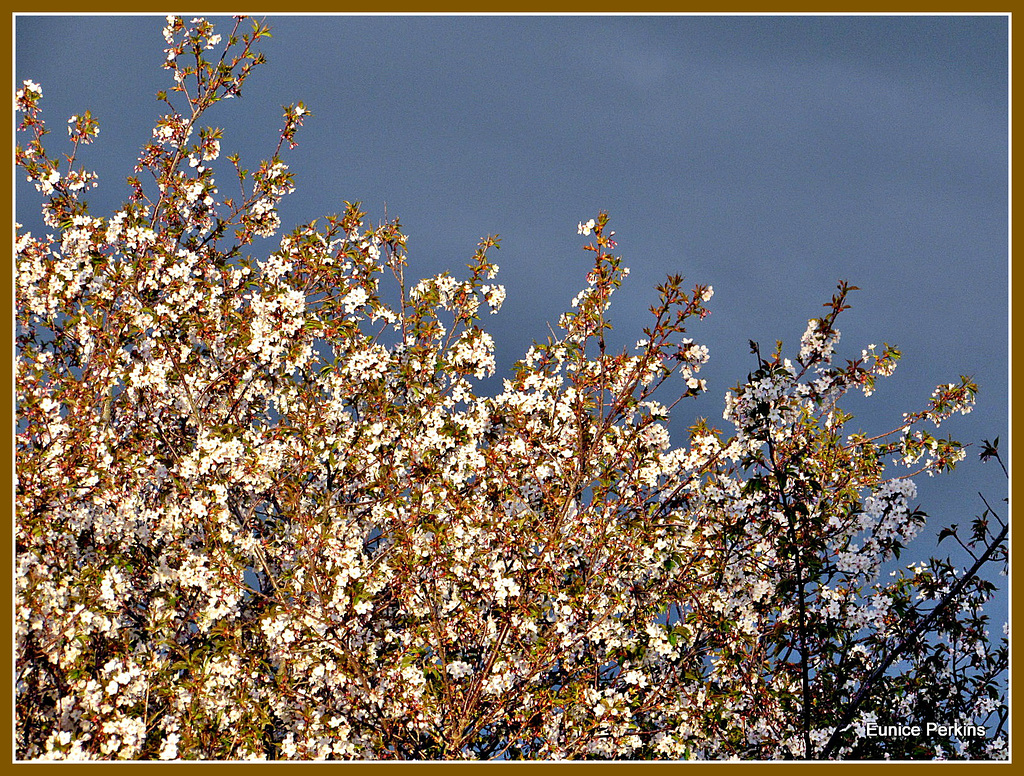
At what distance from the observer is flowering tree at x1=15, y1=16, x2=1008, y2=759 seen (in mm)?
6566

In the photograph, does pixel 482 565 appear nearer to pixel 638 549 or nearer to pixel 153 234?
pixel 638 549

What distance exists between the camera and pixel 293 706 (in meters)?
6.94

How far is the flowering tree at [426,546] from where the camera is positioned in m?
6.57

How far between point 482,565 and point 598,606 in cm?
107

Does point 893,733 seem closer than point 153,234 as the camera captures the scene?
Yes

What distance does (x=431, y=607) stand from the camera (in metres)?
6.59

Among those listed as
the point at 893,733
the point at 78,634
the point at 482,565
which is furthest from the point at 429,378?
the point at 893,733

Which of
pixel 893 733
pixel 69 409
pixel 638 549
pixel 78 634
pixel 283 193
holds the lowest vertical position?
pixel 893 733

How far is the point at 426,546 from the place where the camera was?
697 cm

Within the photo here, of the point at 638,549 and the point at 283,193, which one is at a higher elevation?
the point at 283,193

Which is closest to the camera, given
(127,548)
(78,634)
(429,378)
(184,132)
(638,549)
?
(78,634)

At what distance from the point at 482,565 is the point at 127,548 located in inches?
126

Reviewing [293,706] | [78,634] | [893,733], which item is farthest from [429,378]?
[893,733]

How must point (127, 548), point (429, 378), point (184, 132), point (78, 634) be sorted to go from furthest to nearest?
point (184, 132), point (429, 378), point (127, 548), point (78, 634)
